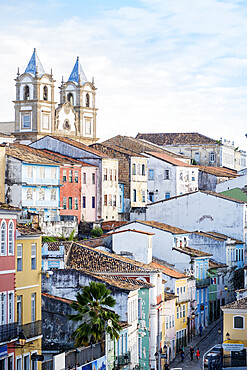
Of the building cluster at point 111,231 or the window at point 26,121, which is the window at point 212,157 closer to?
the building cluster at point 111,231

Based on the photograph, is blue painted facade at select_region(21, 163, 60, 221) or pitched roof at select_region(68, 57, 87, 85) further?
pitched roof at select_region(68, 57, 87, 85)

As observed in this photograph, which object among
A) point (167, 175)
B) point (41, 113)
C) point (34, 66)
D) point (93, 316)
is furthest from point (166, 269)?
point (34, 66)

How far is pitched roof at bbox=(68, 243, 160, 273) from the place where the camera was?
61.2 meters

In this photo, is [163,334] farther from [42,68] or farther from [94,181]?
[42,68]

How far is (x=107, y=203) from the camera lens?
10262 cm

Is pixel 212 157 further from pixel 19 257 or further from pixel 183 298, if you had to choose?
pixel 19 257

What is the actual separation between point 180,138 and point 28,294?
105309 mm

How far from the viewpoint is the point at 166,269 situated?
7494cm

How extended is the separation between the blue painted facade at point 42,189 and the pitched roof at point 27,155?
0.41 meters

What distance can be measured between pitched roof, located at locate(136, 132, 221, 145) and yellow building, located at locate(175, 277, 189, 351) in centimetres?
7045

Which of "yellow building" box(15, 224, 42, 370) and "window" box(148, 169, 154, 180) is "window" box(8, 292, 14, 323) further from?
"window" box(148, 169, 154, 180)

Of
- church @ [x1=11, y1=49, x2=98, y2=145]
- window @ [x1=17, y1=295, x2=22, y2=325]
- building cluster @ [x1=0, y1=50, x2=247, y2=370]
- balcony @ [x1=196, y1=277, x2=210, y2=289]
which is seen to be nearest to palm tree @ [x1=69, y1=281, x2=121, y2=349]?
building cluster @ [x1=0, y1=50, x2=247, y2=370]

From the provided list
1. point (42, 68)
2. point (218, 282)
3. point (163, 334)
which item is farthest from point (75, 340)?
point (42, 68)

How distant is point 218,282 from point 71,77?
2837 inches
